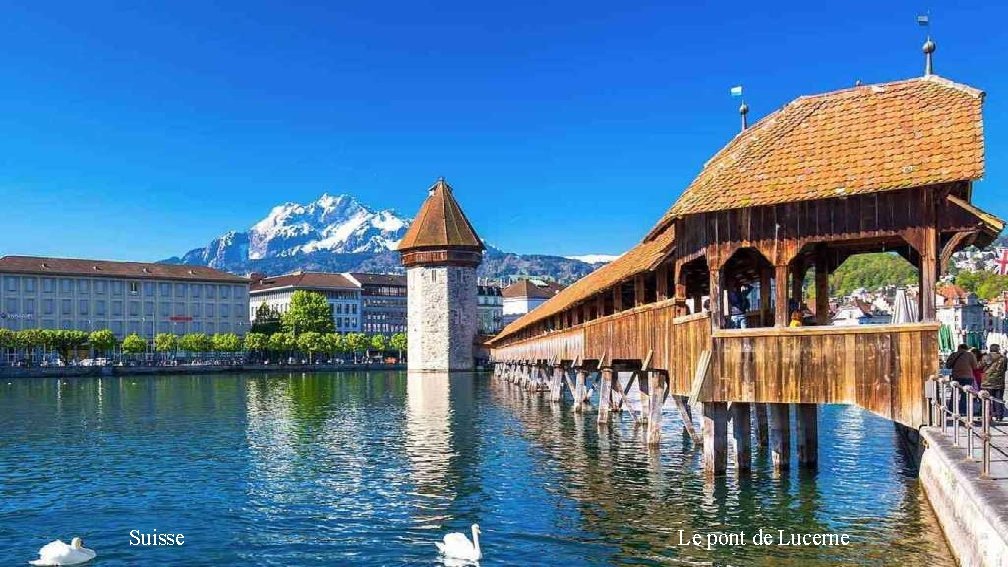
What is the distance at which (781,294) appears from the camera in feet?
51.1

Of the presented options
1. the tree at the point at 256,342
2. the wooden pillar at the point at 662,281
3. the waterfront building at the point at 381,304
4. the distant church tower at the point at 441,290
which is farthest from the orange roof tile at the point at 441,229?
the wooden pillar at the point at 662,281

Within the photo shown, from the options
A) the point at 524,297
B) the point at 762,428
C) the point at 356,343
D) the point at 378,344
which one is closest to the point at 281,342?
the point at 356,343

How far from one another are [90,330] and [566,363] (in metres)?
90.5

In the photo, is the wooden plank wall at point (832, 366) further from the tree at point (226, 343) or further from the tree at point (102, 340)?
the tree at point (226, 343)

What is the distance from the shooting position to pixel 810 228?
15.8 metres

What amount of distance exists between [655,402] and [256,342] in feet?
325

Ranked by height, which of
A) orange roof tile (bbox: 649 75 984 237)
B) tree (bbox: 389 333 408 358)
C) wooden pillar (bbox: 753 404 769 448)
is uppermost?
orange roof tile (bbox: 649 75 984 237)

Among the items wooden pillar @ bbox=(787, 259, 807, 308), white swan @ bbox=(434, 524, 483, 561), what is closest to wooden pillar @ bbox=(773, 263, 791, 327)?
wooden pillar @ bbox=(787, 259, 807, 308)

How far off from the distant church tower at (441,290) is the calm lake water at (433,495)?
60216 mm

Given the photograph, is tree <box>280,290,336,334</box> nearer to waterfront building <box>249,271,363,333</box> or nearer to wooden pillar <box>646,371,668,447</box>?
waterfront building <box>249,271,363,333</box>

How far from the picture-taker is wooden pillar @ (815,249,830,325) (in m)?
19.5

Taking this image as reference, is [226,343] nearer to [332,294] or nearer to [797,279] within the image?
[332,294]

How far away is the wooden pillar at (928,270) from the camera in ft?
47.8

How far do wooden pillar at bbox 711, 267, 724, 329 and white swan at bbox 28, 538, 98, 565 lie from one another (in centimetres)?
Result: 1091
